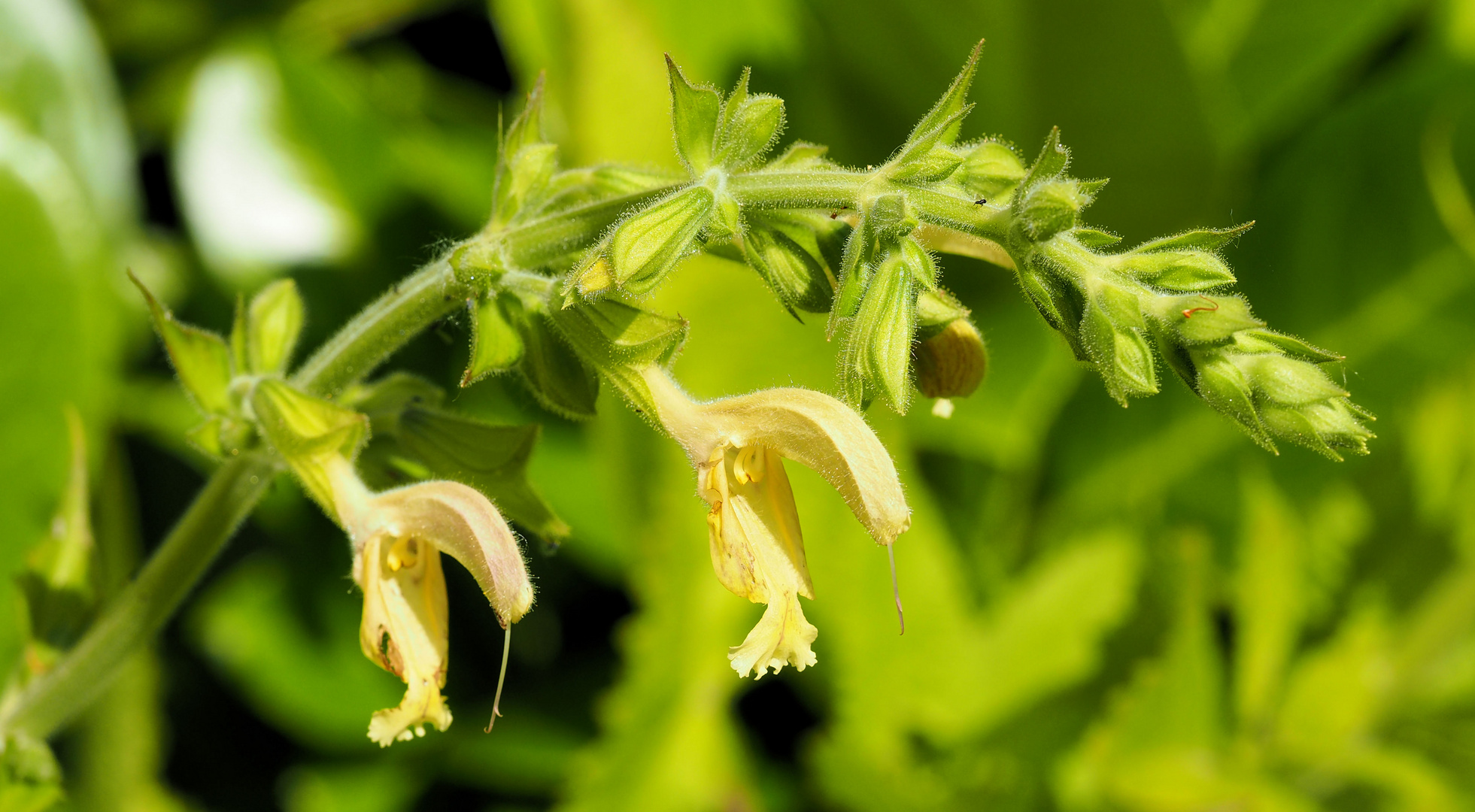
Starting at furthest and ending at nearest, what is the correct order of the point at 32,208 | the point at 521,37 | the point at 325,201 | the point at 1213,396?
the point at 325,201
the point at 521,37
the point at 32,208
the point at 1213,396

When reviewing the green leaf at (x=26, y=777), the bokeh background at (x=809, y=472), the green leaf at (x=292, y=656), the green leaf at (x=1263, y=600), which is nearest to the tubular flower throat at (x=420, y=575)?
the green leaf at (x=26, y=777)

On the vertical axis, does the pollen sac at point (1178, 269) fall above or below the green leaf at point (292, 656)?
below

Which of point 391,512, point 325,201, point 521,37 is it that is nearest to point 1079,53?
point 521,37

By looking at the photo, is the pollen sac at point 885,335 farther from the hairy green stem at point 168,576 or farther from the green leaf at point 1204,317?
the hairy green stem at point 168,576

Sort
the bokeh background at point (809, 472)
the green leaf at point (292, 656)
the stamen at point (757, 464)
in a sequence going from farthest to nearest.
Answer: the green leaf at point (292, 656), the bokeh background at point (809, 472), the stamen at point (757, 464)

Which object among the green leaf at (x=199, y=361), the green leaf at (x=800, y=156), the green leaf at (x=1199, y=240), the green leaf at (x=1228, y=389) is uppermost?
the green leaf at (x=800, y=156)

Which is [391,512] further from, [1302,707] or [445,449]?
[1302,707]

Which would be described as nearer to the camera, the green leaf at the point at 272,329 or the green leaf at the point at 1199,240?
the green leaf at the point at 1199,240

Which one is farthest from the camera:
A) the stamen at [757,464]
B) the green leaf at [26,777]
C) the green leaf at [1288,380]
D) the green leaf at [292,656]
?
the green leaf at [292,656]

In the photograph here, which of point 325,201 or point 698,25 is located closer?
point 698,25
